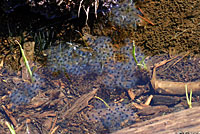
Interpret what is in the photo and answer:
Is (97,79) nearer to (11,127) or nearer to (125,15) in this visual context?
(125,15)

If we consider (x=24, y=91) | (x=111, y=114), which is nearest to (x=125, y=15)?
(x=111, y=114)

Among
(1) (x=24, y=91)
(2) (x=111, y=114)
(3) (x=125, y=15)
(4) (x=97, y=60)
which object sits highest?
(3) (x=125, y=15)

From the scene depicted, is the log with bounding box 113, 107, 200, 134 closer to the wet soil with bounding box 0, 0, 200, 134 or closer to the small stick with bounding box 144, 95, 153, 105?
the wet soil with bounding box 0, 0, 200, 134

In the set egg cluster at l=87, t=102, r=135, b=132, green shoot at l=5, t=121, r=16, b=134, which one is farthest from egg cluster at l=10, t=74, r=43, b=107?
egg cluster at l=87, t=102, r=135, b=132

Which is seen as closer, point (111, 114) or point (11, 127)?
point (11, 127)

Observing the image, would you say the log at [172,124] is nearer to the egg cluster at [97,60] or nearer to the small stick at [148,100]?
the small stick at [148,100]

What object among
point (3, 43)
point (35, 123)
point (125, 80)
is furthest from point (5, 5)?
point (125, 80)
